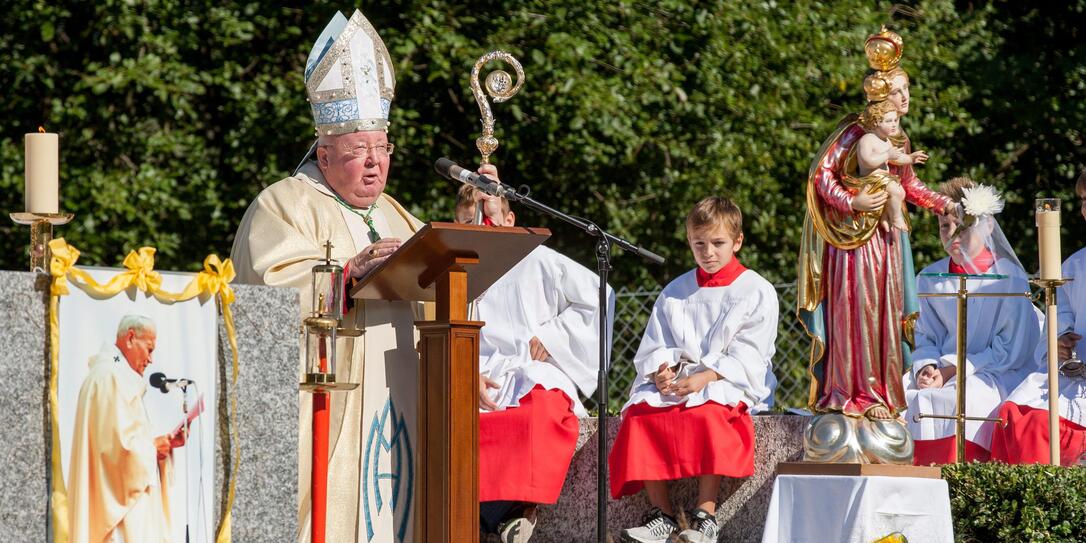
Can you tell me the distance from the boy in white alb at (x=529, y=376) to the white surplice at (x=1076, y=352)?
1.86 metres

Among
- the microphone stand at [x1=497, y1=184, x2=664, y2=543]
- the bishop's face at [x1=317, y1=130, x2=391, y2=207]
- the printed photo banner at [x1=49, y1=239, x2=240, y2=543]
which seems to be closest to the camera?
the printed photo banner at [x1=49, y1=239, x2=240, y2=543]

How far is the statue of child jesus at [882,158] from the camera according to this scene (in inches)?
256

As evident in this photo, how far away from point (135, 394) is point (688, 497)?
337cm

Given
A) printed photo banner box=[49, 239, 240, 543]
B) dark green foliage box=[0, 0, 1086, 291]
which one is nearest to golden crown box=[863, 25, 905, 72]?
printed photo banner box=[49, 239, 240, 543]

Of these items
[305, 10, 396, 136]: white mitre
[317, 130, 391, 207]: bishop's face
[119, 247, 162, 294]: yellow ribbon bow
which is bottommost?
[119, 247, 162, 294]: yellow ribbon bow

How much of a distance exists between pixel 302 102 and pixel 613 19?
93.9 inches

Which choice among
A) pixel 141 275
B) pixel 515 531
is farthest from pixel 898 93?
pixel 141 275

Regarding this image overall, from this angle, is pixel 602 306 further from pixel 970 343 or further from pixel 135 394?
pixel 970 343

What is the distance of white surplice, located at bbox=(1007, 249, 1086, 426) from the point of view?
700cm

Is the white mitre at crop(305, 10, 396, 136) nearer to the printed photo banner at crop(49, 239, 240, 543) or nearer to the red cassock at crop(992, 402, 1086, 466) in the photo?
the printed photo banner at crop(49, 239, 240, 543)

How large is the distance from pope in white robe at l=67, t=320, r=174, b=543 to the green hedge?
3.32 metres

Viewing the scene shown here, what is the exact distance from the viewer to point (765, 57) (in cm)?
1245

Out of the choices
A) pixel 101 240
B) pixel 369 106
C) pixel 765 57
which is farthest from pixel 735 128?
pixel 369 106

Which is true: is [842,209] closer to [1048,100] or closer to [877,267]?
[877,267]
